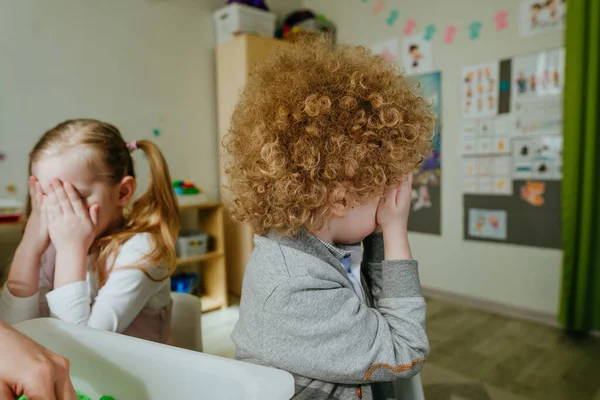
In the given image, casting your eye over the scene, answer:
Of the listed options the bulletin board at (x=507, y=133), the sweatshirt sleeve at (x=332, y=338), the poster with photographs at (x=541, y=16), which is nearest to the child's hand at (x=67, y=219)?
the sweatshirt sleeve at (x=332, y=338)

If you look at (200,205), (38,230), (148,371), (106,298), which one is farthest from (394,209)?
(200,205)

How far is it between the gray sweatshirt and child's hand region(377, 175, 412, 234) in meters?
0.06

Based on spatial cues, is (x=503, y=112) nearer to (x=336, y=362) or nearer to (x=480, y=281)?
(x=480, y=281)

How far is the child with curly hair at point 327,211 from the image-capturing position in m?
0.60

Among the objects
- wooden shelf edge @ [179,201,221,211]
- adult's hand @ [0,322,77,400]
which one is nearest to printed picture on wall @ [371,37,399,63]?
wooden shelf edge @ [179,201,221,211]

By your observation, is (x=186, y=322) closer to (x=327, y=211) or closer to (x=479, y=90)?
(x=327, y=211)

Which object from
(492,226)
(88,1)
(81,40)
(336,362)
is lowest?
(492,226)

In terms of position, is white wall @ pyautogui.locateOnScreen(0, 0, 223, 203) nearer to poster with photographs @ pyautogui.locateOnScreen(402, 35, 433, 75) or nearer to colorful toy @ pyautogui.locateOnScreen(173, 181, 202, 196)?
colorful toy @ pyautogui.locateOnScreen(173, 181, 202, 196)

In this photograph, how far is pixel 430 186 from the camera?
9.78ft

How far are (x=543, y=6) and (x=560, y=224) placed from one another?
1205 millimetres

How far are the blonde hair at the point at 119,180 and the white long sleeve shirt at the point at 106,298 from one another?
0.02 metres

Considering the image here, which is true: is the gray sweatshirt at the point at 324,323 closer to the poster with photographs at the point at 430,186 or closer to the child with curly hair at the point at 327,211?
the child with curly hair at the point at 327,211

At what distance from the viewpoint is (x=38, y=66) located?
2.30 m

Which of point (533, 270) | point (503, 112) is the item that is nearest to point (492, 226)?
point (533, 270)
